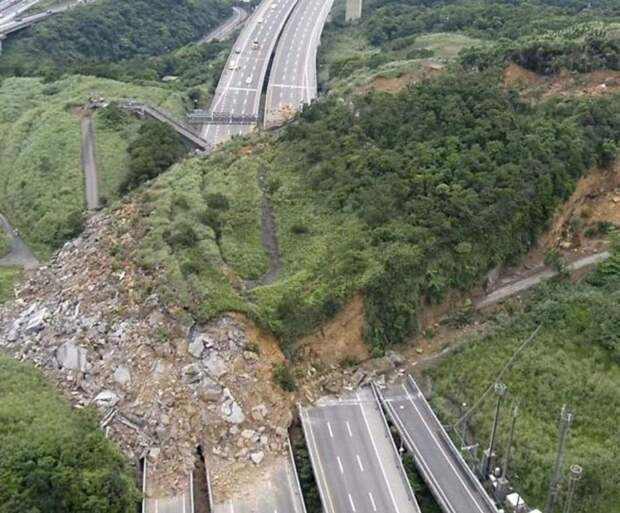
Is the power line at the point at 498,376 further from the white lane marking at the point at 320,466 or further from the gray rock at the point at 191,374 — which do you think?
the gray rock at the point at 191,374

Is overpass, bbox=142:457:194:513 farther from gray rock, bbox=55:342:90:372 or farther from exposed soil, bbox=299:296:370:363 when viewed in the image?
exposed soil, bbox=299:296:370:363

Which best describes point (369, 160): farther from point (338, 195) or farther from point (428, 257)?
point (428, 257)

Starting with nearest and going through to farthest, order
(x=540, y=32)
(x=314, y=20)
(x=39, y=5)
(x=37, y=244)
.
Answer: (x=37, y=244)
(x=540, y=32)
(x=314, y=20)
(x=39, y=5)

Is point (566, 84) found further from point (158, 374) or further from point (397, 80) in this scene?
point (158, 374)

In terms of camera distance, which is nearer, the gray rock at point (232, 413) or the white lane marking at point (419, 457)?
the white lane marking at point (419, 457)

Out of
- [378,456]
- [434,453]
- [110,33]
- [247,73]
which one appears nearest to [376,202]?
[434,453]

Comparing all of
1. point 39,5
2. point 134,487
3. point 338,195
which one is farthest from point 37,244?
point 39,5

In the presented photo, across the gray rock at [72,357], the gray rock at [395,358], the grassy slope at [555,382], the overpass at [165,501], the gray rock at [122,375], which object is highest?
the gray rock at [72,357]

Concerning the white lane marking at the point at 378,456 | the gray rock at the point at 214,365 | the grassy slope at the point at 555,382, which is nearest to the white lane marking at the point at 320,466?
the white lane marking at the point at 378,456
